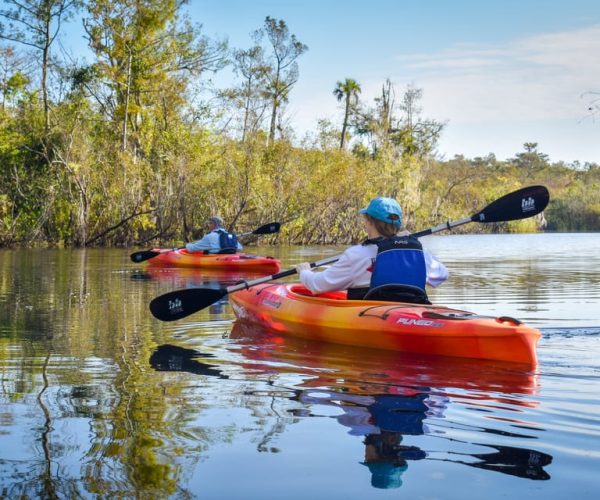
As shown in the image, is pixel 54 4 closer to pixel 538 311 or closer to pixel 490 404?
pixel 538 311

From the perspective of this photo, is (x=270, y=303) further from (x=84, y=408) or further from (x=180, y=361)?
(x=84, y=408)

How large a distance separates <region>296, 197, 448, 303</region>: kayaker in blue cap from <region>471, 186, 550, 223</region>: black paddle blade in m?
1.69

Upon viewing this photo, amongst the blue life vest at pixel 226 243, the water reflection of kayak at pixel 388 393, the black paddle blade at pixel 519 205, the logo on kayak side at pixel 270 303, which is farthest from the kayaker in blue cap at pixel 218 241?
the water reflection of kayak at pixel 388 393

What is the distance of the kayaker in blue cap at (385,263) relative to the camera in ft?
20.6

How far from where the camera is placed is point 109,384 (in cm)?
509

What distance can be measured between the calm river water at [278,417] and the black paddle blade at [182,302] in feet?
0.65

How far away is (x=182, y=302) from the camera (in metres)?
7.60

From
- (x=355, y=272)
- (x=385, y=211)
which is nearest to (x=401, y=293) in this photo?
(x=355, y=272)

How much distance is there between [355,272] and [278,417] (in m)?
2.58

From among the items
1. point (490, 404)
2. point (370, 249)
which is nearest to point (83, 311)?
point (370, 249)

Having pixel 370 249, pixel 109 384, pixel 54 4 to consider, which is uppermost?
pixel 54 4

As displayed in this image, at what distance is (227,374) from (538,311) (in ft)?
14.4

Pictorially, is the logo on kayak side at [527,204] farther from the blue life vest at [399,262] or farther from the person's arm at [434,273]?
the blue life vest at [399,262]

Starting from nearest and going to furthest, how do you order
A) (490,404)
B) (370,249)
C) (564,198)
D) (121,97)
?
(490,404)
(370,249)
(121,97)
(564,198)
